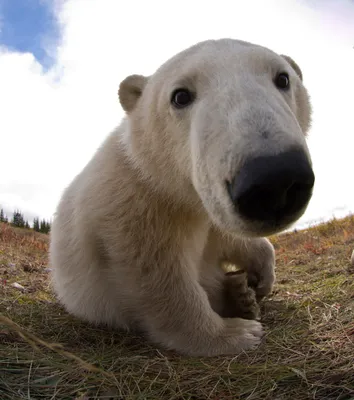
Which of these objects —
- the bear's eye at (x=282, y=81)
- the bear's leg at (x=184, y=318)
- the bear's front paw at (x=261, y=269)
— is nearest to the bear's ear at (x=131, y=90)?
the bear's eye at (x=282, y=81)

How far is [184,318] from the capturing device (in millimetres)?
2871

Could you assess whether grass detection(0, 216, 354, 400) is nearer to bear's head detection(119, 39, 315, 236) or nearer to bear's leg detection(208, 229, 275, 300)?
bear's leg detection(208, 229, 275, 300)

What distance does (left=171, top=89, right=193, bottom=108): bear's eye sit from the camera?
267 cm

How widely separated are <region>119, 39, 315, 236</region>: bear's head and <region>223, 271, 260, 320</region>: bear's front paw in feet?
2.74

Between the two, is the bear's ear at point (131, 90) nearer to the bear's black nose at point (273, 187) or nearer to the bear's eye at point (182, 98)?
the bear's eye at point (182, 98)

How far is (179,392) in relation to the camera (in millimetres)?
2131

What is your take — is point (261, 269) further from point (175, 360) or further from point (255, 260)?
point (175, 360)

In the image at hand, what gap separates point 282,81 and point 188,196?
0.95 meters

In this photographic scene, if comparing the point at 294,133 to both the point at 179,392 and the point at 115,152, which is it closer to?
the point at 179,392

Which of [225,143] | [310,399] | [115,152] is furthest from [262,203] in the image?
[115,152]

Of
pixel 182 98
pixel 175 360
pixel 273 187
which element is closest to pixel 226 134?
pixel 273 187

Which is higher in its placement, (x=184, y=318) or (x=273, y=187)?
(x=273, y=187)

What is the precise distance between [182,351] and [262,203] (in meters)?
1.43

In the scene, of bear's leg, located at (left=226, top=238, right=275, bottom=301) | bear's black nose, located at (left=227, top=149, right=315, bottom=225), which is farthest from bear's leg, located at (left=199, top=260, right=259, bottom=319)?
bear's black nose, located at (left=227, top=149, right=315, bottom=225)
